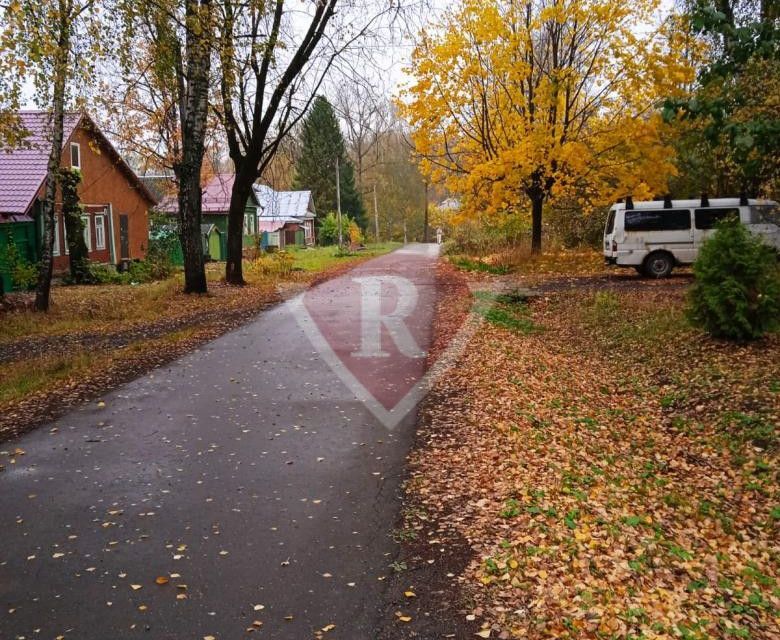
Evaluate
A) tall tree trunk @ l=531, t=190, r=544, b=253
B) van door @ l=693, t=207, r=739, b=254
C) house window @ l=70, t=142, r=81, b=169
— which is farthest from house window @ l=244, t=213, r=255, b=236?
van door @ l=693, t=207, r=739, b=254

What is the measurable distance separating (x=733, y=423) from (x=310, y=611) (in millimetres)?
5502

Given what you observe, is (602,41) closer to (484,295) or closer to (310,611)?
(484,295)

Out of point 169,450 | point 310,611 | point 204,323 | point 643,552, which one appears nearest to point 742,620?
point 643,552

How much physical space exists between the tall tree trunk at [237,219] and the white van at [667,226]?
39.0 feet

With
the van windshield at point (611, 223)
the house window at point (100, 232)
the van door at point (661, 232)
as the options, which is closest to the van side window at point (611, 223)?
the van windshield at point (611, 223)

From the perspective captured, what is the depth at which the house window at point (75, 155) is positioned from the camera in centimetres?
2755

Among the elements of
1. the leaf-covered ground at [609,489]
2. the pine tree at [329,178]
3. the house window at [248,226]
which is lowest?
the leaf-covered ground at [609,489]

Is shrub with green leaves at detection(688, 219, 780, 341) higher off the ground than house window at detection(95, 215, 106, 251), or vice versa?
house window at detection(95, 215, 106, 251)

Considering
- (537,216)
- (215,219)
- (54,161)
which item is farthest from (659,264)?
(215,219)

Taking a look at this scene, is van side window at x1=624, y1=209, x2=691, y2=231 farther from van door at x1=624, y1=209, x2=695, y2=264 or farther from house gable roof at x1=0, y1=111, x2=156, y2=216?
house gable roof at x1=0, y1=111, x2=156, y2=216

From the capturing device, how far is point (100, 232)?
30250mm

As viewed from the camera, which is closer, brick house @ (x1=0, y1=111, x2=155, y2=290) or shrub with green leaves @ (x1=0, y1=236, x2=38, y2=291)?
shrub with green leaves @ (x1=0, y1=236, x2=38, y2=291)

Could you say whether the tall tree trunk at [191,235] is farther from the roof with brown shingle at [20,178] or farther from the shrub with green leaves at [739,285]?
the shrub with green leaves at [739,285]

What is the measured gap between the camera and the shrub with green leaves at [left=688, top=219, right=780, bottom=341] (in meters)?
9.55
